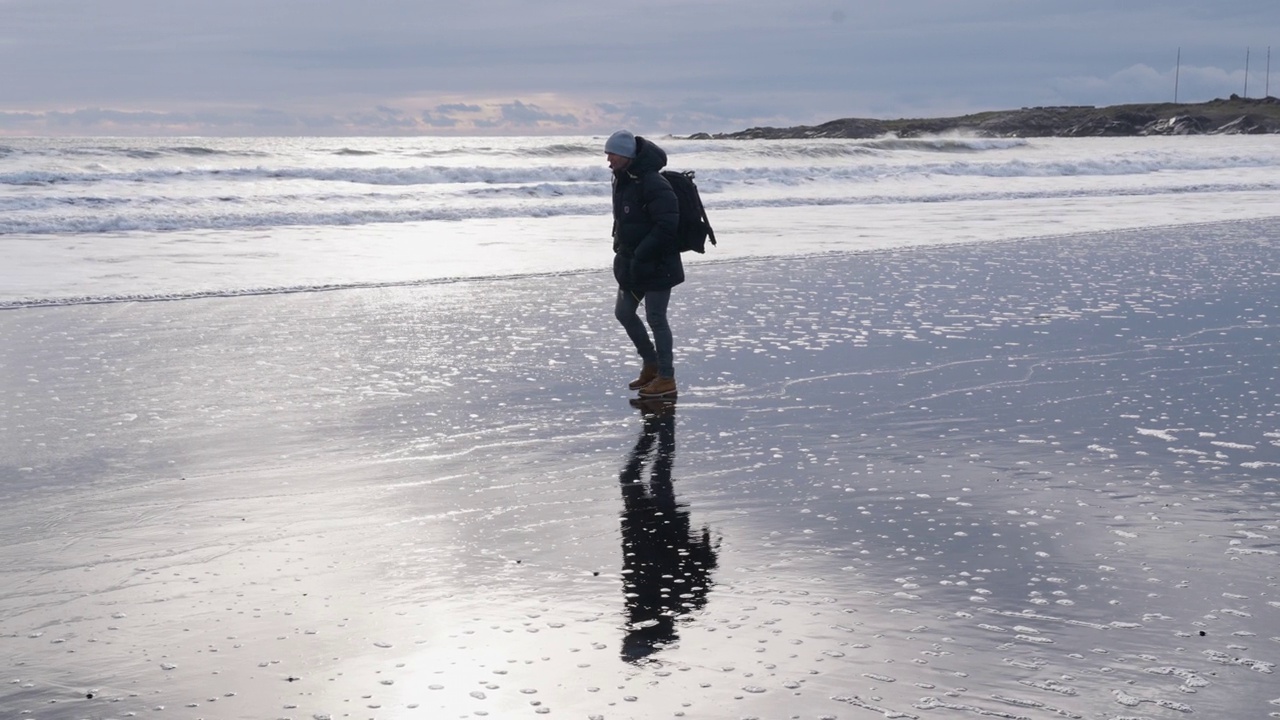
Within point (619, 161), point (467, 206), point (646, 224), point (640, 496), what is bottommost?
point (640, 496)

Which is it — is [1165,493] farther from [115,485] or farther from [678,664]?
[115,485]

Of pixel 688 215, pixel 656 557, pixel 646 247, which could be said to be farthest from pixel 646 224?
pixel 656 557

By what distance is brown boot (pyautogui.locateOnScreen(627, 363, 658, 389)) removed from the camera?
8719mm

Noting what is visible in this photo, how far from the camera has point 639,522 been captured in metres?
5.70

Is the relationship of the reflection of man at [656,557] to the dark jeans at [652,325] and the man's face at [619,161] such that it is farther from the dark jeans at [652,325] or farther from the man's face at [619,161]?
the man's face at [619,161]

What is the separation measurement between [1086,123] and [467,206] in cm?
11093

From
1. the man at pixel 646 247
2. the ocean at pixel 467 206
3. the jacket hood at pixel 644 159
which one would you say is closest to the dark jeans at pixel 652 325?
the man at pixel 646 247

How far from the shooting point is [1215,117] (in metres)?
126

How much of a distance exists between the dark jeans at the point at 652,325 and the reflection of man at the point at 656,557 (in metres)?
1.44

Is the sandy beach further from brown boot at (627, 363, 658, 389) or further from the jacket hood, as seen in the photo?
the jacket hood

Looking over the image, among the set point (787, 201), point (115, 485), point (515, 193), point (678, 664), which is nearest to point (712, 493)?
point (678, 664)

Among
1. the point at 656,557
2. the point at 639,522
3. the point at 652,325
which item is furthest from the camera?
the point at 652,325

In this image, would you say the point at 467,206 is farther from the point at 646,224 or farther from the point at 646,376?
the point at 646,224

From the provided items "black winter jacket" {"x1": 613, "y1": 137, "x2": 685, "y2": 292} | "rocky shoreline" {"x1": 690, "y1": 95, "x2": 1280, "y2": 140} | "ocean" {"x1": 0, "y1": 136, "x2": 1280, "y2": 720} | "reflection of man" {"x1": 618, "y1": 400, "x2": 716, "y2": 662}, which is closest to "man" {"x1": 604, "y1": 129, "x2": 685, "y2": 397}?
"black winter jacket" {"x1": 613, "y1": 137, "x2": 685, "y2": 292}
